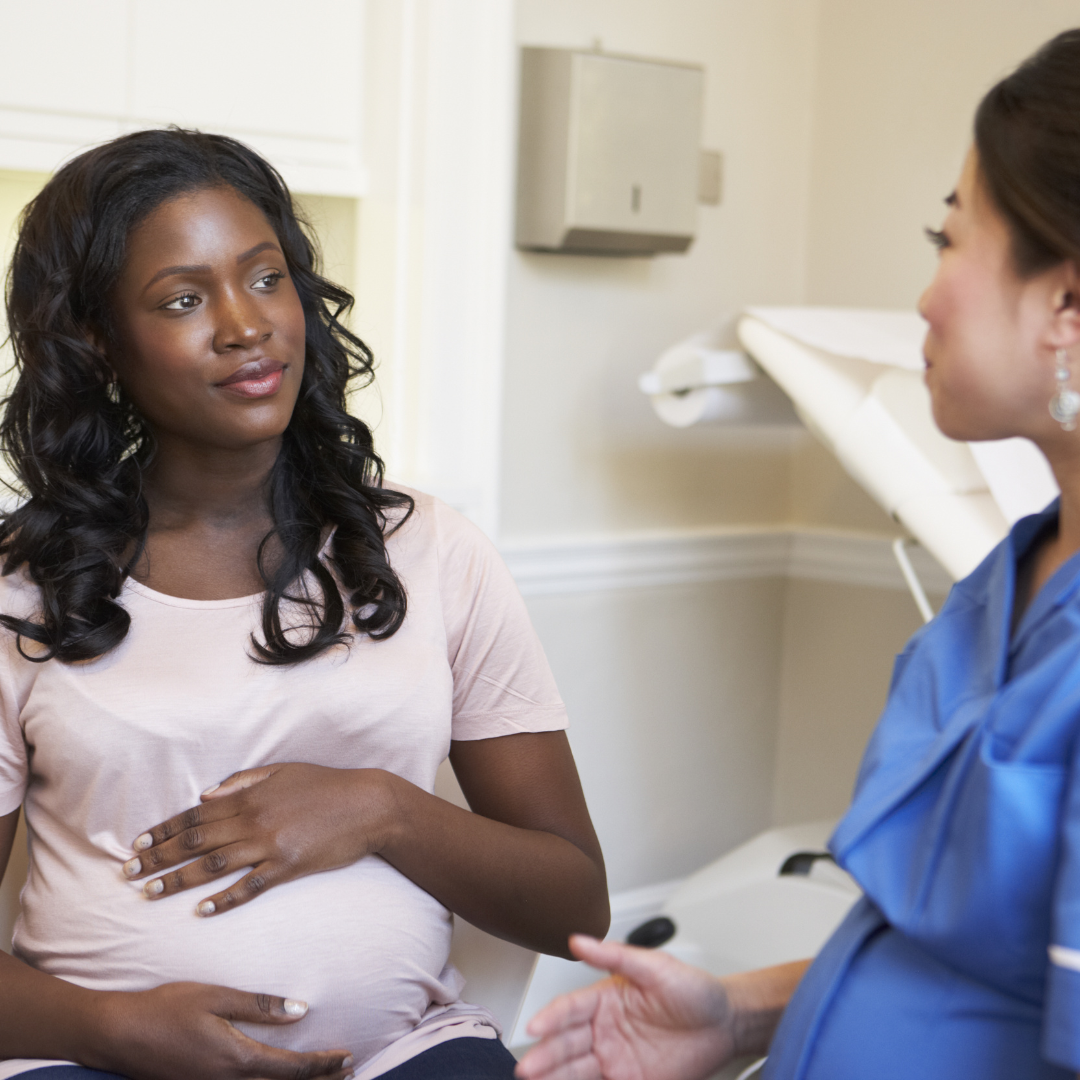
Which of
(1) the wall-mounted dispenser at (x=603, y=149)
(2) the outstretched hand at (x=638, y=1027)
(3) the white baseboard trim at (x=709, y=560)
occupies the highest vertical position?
(1) the wall-mounted dispenser at (x=603, y=149)

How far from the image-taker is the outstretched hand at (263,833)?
3.80 feet

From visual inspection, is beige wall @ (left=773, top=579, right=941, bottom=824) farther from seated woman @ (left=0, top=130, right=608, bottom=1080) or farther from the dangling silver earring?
the dangling silver earring

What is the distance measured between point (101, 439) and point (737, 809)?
1813 mm

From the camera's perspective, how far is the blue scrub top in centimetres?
74

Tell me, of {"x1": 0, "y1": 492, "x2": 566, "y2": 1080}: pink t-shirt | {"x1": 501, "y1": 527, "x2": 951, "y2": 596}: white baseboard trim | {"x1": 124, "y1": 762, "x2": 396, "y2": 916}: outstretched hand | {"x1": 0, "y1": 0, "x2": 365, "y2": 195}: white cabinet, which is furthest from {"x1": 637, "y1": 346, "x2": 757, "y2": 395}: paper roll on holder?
{"x1": 124, "y1": 762, "x2": 396, "y2": 916}: outstretched hand

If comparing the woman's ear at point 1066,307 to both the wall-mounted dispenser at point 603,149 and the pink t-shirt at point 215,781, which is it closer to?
the pink t-shirt at point 215,781

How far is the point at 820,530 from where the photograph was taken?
2.71 m

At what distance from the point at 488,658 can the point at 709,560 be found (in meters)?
1.34

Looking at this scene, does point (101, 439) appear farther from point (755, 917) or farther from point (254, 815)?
point (755, 917)

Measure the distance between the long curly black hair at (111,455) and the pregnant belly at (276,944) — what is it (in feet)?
0.73

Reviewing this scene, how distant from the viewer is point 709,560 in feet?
8.61

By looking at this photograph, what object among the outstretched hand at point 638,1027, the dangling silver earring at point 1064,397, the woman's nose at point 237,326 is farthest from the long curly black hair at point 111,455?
the dangling silver earring at point 1064,397

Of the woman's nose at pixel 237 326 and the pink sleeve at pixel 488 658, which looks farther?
the pink sleeve at pixel 488 658

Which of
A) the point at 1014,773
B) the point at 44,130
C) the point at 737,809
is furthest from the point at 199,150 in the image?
the point at 737,809
